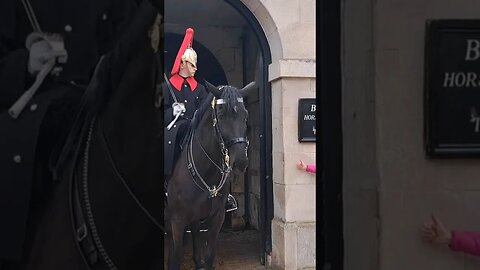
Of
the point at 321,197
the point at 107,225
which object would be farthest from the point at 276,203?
the point at 107,225

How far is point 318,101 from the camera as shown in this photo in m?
2.03

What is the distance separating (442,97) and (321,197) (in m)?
0.61

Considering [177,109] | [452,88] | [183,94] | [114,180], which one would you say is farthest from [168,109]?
[452,88]

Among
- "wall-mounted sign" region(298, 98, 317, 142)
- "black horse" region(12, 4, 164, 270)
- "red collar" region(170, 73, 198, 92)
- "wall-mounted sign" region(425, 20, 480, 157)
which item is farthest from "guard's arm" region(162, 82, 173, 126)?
"wall-mounted sign" region(425, 20, 480, 157)

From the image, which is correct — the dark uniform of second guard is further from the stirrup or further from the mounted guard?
the stirrup

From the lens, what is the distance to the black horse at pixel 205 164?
15.4ft

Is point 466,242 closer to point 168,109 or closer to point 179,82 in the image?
point 168,109

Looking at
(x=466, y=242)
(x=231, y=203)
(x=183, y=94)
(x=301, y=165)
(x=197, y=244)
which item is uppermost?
(x=183, y=94)

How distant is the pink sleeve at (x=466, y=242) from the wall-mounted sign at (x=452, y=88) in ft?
0.94

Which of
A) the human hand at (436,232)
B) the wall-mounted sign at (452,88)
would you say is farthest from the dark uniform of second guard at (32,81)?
the human hand at (436,232)

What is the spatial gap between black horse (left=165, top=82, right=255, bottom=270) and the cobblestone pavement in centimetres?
77

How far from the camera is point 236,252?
670 centimetres

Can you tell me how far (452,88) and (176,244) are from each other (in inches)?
140

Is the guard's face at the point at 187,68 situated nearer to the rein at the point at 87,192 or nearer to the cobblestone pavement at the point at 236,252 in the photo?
the cobblestone pavement at the point at 236,252
